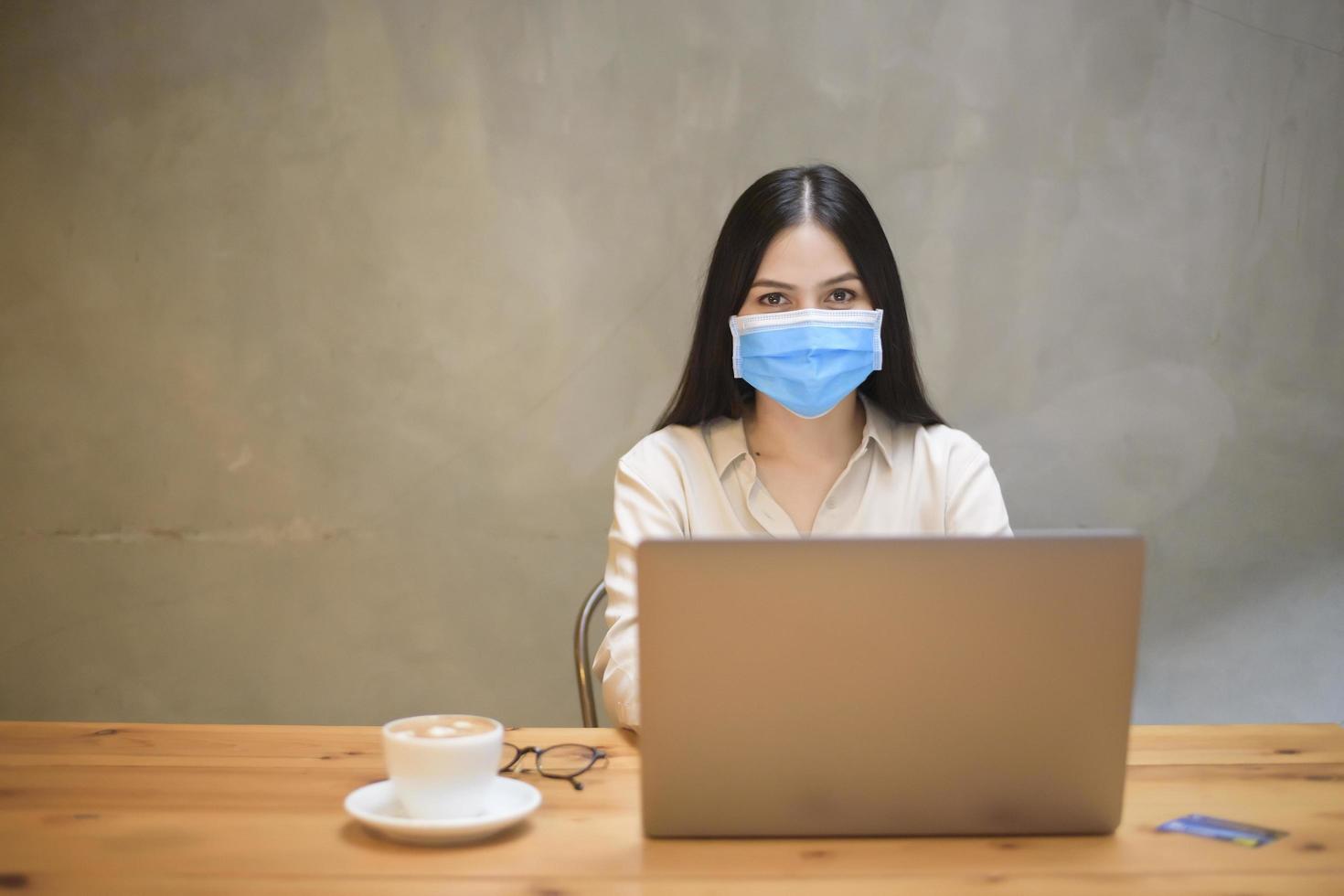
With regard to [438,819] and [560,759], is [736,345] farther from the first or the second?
[438,819]

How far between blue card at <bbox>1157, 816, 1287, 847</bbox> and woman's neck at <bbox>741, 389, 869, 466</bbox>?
1019 mm

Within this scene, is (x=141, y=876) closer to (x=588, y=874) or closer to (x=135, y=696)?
(x=588, y=874)

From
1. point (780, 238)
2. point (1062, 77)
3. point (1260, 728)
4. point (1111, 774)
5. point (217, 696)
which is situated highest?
point (1062, 77)

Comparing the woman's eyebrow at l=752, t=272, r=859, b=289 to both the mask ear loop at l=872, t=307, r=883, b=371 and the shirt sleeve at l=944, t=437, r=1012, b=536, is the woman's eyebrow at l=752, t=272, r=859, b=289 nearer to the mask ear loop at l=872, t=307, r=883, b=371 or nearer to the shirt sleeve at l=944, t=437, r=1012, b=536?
the mask ear loop at l=872, t=307, r=883, b=371

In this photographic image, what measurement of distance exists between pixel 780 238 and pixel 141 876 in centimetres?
130

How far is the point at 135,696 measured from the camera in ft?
9.20

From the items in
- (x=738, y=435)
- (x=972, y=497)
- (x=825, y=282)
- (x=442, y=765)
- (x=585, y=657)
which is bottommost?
(x=585, y=657)

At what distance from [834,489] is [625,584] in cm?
40

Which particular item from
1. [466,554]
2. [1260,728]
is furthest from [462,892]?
[466,554]

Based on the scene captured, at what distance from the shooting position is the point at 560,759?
1254mm

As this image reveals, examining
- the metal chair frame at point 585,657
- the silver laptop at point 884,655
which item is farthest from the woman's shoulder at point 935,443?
the silver laptop at point 884,655

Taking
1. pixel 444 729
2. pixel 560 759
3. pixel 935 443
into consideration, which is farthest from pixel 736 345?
pixel 444 729

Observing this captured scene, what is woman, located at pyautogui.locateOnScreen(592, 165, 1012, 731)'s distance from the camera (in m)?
1.82

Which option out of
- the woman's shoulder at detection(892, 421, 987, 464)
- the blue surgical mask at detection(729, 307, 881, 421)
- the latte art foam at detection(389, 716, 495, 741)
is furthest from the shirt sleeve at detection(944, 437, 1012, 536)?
the latte art foam at detection(389, 716, 495, 741)
